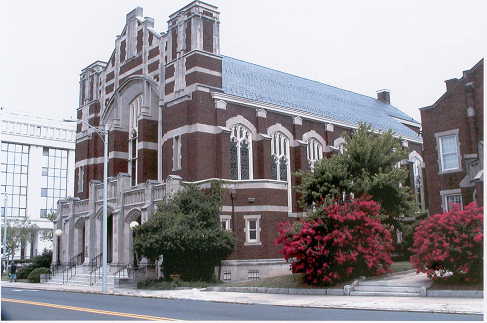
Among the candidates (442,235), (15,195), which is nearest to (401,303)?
(442,235)

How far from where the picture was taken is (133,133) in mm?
42656

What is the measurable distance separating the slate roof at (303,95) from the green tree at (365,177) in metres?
11.5

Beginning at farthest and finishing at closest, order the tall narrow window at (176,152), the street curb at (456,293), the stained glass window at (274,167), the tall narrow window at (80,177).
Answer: the tall narrow window at (80,177)
the stained glass window at (274,167)
the tall narrow window at (176,152)
the street curb at (456,293)

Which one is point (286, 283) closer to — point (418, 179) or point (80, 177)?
point (80, 177)

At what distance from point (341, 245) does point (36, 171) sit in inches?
3353

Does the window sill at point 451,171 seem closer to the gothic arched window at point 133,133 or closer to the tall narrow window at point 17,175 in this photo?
the gothic arched window at point 133,133

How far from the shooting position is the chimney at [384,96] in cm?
6444

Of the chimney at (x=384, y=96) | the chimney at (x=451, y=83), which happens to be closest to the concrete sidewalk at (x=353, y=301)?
the chimney at (x=451, y=83)

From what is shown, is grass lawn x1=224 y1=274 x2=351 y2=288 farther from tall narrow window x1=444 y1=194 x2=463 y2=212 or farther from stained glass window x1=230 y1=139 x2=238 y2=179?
stained glass window x1=230 y1=139 x2=238 y2=179

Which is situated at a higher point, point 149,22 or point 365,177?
point 149,22

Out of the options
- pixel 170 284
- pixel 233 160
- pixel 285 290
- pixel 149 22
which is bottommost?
pixel 170 284

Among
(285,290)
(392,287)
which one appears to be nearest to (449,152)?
(392,287)

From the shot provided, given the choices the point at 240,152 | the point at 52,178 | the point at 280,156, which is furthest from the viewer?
the point at 52,178

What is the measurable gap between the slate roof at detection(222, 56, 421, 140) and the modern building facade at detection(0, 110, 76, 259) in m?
52.2
